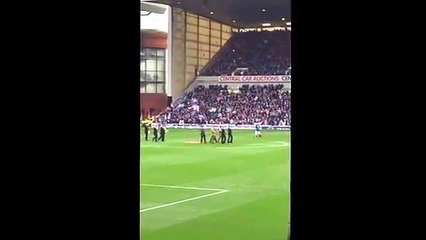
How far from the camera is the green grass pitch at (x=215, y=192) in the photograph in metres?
8.03

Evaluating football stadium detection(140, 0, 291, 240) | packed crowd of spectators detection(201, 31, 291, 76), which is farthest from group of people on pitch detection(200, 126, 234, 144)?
packed crowd of spectators detection(201, 31, 291, 76)

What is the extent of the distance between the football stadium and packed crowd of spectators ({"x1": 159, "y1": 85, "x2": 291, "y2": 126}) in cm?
4

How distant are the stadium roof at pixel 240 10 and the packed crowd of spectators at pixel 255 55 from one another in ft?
2.40

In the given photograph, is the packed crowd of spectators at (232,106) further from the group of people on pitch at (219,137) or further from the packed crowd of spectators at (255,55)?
the group of people on pitch at (219,137)

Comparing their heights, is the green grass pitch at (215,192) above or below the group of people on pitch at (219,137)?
below

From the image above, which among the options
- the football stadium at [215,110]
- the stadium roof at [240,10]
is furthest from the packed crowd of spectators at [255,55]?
the stadium roof at [240,10]

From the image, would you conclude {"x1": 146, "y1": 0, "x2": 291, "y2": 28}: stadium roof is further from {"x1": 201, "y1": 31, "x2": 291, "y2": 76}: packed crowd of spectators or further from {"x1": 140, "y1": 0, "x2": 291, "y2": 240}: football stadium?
{"x1": 201, "y1": 31, "x2": 291, "y2": 76}: packed crowd of spectators

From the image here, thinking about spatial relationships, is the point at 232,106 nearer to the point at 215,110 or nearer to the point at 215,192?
the point at 215,110

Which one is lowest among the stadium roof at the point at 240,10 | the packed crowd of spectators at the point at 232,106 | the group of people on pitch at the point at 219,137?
the group of people on pitch at the point at 219,137

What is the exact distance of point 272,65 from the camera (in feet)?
103

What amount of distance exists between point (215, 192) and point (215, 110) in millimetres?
17811

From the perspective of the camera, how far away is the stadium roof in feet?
92.3
